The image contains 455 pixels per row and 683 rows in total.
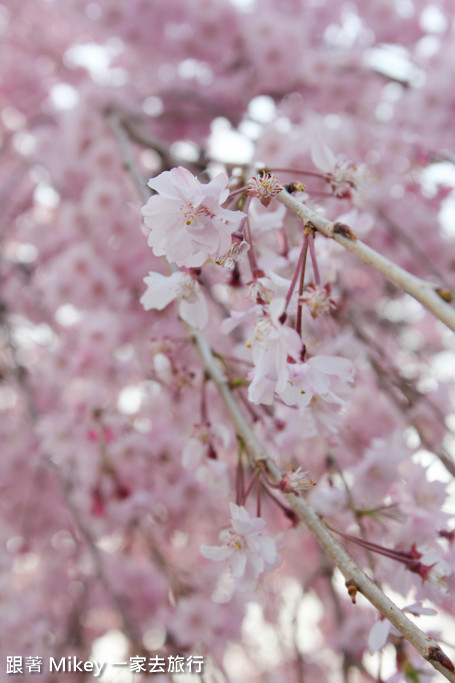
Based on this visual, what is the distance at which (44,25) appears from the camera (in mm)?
3666

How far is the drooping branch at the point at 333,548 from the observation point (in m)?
0.58

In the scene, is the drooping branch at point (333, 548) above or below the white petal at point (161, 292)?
below

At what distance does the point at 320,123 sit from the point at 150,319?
0.85 m

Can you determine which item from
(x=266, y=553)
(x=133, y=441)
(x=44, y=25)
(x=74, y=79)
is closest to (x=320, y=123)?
(x=133, y=441)

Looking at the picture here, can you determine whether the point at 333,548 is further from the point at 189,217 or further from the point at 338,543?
the point at 189,217

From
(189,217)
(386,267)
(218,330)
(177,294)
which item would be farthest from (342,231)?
(218,330)

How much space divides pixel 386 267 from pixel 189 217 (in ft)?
0.75

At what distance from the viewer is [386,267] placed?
0.62 meters

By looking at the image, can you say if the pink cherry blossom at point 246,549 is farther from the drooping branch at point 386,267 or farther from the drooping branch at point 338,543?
the drooping branch at point 386,267

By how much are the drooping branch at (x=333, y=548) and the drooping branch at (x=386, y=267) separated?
0.97 feet

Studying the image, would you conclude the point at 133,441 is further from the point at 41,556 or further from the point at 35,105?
the point at 35,105

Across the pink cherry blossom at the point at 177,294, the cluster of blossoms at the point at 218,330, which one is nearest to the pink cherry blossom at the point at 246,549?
the cluster of blossoms at the point at 218,330

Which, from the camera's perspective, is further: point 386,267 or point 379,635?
point 379,635

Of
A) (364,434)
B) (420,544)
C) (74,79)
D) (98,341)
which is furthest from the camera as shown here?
(74,79)
